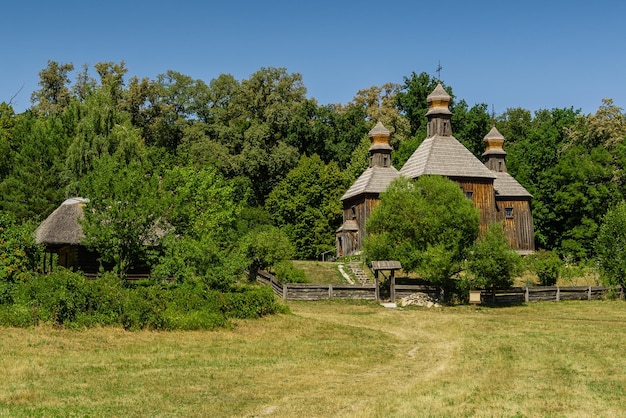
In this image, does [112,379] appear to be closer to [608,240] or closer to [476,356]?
[476,356]

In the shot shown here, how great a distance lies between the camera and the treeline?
1372 inches

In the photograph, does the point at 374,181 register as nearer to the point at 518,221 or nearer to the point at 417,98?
the point at 518,221

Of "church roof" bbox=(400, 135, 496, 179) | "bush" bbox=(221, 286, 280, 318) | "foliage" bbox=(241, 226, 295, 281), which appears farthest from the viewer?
"church roof" bbox=(400, 135, 496, 179)

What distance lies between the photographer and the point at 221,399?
688 inches

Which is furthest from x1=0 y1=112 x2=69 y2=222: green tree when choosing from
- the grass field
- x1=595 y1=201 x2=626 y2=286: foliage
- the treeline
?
x1=595 y1=201 x2=626 y2=286: foliage

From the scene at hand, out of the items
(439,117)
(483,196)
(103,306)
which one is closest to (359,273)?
(483,196)

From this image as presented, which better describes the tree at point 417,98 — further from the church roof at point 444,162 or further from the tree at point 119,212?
the tree at point 119,212

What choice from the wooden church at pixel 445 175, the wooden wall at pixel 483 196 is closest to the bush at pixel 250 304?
the wooden church at pixel 445 175

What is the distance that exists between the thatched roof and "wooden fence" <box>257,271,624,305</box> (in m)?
11.4

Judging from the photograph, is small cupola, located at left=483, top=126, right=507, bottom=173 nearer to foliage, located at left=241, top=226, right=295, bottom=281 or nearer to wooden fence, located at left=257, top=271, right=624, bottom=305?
wooden fence, located at left=257, top=271, right=624, bottom=305

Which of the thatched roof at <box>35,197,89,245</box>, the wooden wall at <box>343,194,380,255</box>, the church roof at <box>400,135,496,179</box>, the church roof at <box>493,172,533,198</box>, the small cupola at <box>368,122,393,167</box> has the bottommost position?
the thatched roof at <box>35,197,89,245</box>

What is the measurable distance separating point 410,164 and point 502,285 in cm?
1598

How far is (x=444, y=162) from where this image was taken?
173 feet

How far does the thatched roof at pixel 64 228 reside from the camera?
38.9 metres
